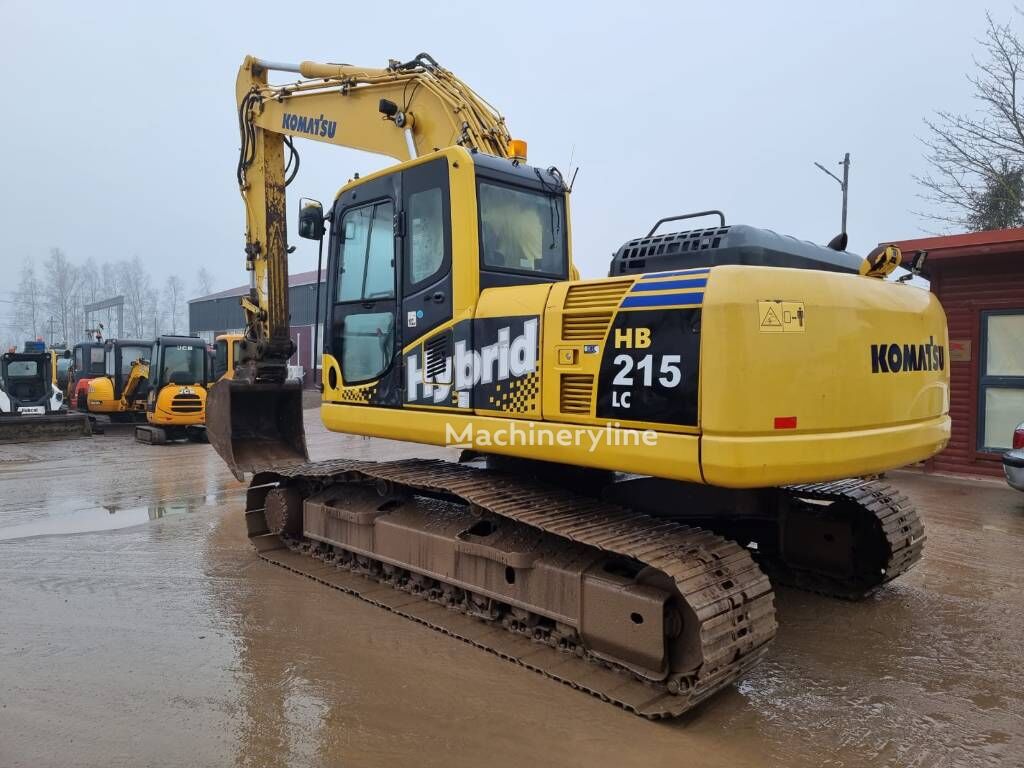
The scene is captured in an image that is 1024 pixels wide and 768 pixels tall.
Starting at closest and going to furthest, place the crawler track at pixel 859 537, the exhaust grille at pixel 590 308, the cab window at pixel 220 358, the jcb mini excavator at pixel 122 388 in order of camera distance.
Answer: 1. the exhaust grille at pixel 590 308
2. the crawler track at pixel 859 537
3. the cab window at pixel 220 358
4. the jcb mini excavator at pixel 122 388

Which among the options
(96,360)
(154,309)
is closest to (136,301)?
(154,309)

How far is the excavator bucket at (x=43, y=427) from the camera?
50.5 ft

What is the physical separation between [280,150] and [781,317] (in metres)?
5.73

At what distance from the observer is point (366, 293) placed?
209 inches

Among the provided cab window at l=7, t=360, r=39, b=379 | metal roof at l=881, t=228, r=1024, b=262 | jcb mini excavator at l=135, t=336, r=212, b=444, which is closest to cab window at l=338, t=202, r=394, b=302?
metal roof at l=881, t=228, r=1024, b=262

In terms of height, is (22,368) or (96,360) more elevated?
(96,360)

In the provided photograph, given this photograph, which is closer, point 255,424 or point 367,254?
point 367,254

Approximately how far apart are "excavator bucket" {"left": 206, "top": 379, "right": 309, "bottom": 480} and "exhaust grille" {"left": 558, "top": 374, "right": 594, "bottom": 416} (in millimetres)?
3585

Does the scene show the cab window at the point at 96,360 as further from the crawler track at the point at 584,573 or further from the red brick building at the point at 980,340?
the red brick building at the point at 980,340

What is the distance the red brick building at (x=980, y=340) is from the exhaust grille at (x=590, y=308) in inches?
317

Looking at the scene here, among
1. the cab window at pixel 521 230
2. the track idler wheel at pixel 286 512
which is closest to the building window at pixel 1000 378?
the cab window at pixel 521 230

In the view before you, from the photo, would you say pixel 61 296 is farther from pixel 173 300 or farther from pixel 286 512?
pixel 286 512

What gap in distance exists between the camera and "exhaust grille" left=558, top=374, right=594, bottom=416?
A: 383 centimetres

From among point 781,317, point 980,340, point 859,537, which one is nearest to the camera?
point 781,317
